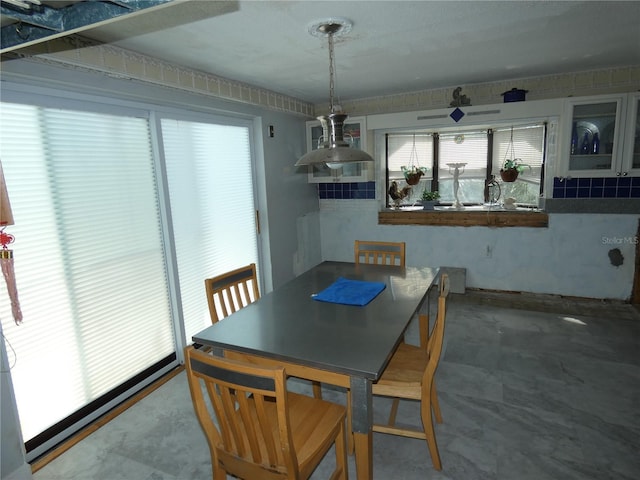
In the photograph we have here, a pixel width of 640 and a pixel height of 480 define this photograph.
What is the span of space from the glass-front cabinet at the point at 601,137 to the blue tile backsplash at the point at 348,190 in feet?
6.46

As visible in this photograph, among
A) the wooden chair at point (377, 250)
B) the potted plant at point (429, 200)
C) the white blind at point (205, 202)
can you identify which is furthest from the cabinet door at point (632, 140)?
the white blind at point (205, 202)

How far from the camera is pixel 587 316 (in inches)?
141

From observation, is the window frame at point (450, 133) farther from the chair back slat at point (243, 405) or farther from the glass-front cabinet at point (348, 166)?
the chair back slat at point (243, 405)

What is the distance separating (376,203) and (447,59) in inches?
77.0

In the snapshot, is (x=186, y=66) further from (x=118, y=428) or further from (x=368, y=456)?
(x=368, y=456)

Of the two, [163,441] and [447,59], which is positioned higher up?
[447,59]

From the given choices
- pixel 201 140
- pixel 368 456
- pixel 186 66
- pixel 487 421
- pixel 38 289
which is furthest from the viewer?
pixel 201 140

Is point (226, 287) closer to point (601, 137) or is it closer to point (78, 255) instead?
point (78, 255)

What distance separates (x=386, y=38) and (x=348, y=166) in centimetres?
204

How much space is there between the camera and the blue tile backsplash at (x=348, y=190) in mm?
4602

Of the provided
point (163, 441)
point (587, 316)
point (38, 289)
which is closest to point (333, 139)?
point (38, 289)

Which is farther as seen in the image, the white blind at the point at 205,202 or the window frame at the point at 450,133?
the window frame at the point at 450,133

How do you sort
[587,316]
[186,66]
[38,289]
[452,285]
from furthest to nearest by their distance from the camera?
[452,285]
[587,316]
[186,66]
[38,289]

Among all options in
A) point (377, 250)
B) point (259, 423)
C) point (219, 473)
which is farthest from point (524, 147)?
point (219, 473)
